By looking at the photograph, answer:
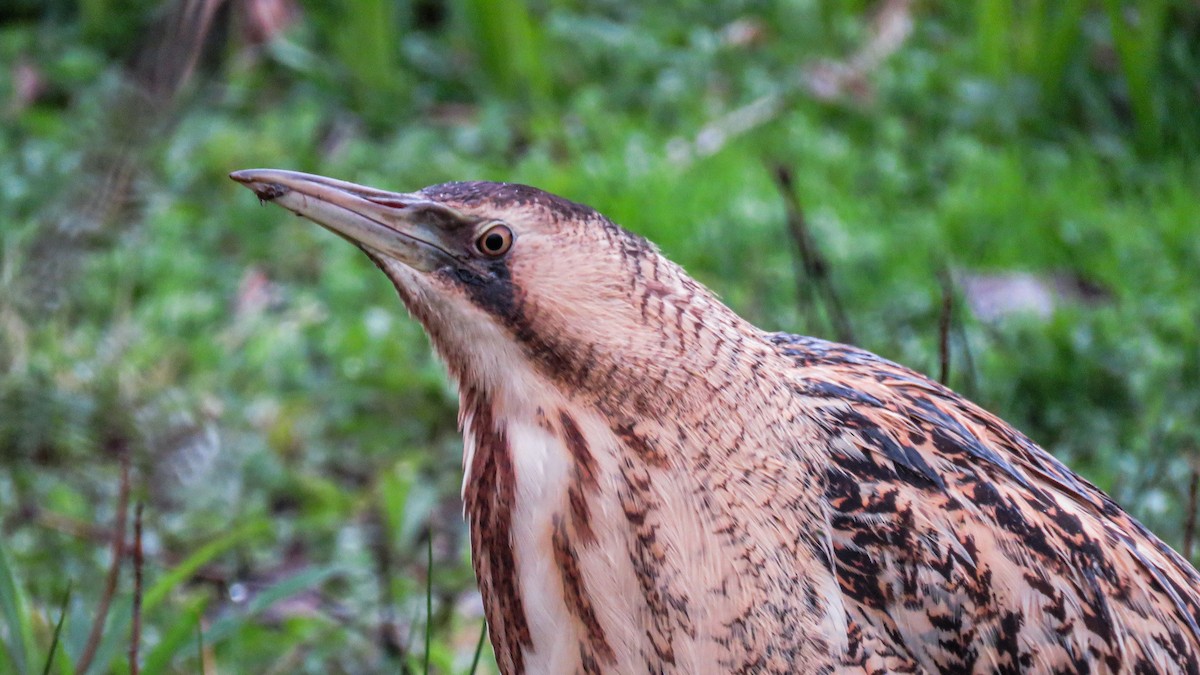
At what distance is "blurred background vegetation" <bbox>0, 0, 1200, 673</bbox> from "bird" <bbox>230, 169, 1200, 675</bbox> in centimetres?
41

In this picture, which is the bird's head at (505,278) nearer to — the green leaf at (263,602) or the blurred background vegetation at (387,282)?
the blurred background vegetation at (387,282)

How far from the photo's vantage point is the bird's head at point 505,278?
1837 mm

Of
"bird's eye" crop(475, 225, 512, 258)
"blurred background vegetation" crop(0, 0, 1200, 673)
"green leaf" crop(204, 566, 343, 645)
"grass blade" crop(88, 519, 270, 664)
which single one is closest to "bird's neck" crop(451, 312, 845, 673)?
"bird's eye" crop(475, 225, 512, 258)

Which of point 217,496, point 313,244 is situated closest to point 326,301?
point 313,244

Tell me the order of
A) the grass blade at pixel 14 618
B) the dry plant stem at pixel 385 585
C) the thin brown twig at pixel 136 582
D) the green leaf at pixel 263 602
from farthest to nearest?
the dry plant stem at pixel 385 585, the green leaf at pixel 263 602, the grass blade at pixel 14 618, the thin brown twig at pixel 136 582

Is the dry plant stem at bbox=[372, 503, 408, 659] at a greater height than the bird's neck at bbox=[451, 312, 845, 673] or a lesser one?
lesser

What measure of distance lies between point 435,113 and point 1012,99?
7.50 feet

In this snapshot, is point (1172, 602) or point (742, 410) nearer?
point (742, 410)

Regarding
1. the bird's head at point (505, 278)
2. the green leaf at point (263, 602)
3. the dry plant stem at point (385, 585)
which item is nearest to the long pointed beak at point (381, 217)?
the bird's head at point (505, 278)

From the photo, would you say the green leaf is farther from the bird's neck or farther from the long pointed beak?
the long pointed beak

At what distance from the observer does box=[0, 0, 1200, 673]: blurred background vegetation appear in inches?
127

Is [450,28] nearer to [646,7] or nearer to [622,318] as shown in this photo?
[646,7]

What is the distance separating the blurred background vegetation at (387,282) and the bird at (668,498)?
16.1 inches

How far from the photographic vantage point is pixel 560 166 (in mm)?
5562
